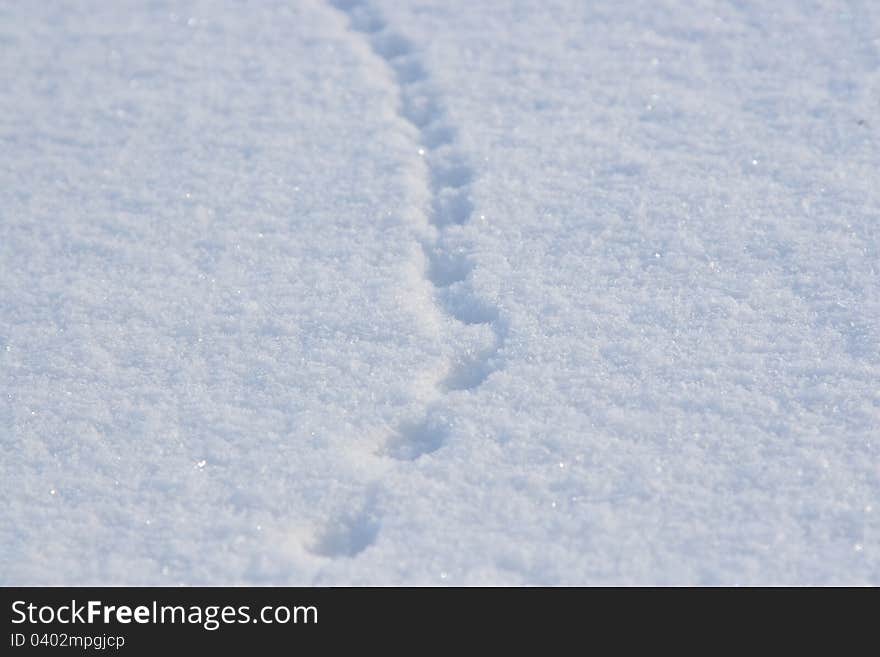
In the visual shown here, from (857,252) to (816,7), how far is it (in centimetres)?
94

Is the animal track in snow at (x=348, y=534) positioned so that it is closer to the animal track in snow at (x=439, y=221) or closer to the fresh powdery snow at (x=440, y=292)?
the fresh powdery snow at (x=440, y=292)

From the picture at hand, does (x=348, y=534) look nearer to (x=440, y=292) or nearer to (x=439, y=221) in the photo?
(x=440, y=292)

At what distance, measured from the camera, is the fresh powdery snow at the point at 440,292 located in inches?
59.6

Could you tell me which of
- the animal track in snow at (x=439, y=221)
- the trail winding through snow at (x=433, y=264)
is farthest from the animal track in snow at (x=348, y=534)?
the animal track in snow at (x=439, y=221)

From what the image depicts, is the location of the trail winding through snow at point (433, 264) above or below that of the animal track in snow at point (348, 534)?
above

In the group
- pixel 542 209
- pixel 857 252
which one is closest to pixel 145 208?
pixel 542 209

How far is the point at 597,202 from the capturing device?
206 cm

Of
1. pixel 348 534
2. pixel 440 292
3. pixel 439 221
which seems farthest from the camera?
pixel 439 221

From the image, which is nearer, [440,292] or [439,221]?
[440,292]

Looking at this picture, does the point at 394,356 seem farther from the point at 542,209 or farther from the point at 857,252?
the point at 857,252

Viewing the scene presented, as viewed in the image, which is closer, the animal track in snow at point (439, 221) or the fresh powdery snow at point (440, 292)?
the fresh powdery snow at point (440, 292)

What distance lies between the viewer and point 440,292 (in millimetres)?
1899

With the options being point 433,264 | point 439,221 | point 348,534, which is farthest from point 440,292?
point 348,534

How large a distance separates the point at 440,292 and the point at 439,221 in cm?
23
